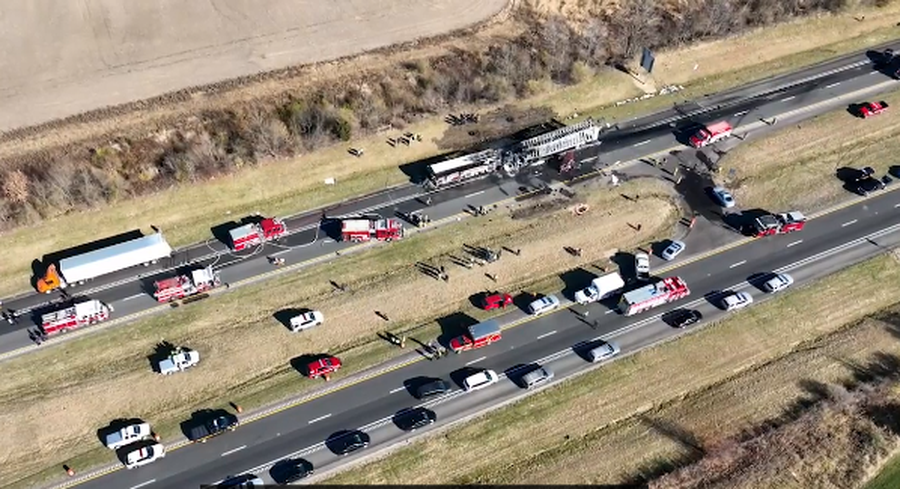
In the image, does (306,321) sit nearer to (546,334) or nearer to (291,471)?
(291,471)

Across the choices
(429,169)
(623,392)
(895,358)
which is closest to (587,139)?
(429,169)

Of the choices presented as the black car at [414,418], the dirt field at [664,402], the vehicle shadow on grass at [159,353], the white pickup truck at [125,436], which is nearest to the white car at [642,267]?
the dirt field at [664,402]

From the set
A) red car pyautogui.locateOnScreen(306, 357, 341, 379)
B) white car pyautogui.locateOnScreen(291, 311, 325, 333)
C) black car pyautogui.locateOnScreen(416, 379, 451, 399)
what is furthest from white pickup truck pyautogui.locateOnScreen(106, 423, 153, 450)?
black car pyautogui.locateOnScreen(416, 379, 451, 399)

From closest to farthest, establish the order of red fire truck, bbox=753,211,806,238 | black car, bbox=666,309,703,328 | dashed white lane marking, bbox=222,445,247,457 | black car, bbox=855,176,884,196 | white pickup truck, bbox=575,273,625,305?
dashed white lane marking, bbox=222,445,247,457 < black car, bbox=666,309,703,328 < white pickup truck, bbox=575,273,625,305 < red fire truck, bbox=753,211,806,238 < black car, bbox=855,176,884,196

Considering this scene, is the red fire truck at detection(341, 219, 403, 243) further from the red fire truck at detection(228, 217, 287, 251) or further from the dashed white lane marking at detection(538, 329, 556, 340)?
the dashed white lane marking at detection(538, 329, 556, 340)

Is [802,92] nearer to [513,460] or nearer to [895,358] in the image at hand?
[895,358]

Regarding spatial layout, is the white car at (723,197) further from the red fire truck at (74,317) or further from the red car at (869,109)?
the red fire truck at (74,317)
